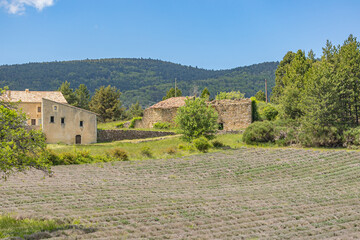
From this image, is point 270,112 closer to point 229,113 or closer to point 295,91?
point 295,91

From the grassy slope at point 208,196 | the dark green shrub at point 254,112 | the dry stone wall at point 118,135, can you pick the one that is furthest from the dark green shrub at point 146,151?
the dark green shrub at point 254,112

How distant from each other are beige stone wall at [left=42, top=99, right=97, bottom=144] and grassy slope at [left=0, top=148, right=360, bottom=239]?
19.5 metres

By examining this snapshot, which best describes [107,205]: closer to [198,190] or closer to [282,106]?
[198,190]

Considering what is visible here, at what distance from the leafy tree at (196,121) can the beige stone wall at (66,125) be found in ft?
51.3

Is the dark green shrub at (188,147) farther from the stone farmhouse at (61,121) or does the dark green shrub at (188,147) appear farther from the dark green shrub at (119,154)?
the stone farmhouse at (61,121)

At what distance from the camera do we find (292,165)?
2561cm

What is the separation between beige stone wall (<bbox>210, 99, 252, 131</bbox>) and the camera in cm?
4550

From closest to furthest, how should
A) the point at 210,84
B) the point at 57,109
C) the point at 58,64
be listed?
1. the point at 57,109
2. the point at 210,84
3. the point at 58,64

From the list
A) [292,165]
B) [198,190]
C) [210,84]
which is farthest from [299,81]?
[210,84]

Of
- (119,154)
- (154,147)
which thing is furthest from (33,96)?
(119,154)

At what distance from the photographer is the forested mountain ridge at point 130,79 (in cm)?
15150

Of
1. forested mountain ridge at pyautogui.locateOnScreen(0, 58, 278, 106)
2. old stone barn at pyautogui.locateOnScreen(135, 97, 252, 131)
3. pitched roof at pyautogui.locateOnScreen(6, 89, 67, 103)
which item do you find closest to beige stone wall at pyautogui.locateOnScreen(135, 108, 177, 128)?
old stone barn at pyautogui.locateOnScreen(135, 97, 252, 131)

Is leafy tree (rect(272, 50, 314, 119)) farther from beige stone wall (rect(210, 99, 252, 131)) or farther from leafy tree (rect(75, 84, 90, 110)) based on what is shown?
leafy tree (rect(75, 84, 90, 110))

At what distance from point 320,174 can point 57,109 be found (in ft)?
106
